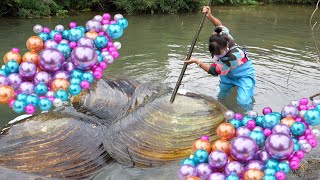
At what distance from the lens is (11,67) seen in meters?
3.42

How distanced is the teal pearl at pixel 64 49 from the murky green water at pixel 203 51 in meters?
1.15

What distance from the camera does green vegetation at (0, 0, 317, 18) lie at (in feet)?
42.0

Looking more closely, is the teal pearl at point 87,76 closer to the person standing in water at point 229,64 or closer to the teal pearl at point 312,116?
the person standing in water at point 229,64

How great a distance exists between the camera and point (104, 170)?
324 cm

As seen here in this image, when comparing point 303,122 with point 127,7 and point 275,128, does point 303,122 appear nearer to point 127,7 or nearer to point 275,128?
point 275,128

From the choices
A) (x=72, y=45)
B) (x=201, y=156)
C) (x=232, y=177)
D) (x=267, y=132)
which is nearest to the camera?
(x=232, y=177)

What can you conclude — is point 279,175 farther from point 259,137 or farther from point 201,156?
point 201,156

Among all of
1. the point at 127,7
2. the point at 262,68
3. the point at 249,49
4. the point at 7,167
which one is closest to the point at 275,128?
the point at 7,167

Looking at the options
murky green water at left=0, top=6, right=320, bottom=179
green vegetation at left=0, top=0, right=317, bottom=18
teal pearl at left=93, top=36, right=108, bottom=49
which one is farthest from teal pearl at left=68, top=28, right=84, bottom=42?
green vegetation at left=0, top=0, right=317, bottom=18

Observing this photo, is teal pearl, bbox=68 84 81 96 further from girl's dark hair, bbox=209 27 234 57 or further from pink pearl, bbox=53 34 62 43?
girl's dark hair, bbox=209 27 234 57

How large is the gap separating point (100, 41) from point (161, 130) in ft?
3.74

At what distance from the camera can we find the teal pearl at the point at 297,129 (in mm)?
2668

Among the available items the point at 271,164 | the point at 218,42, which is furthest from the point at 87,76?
the point at 271,164

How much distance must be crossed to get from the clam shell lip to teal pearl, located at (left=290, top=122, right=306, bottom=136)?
5.13ft
